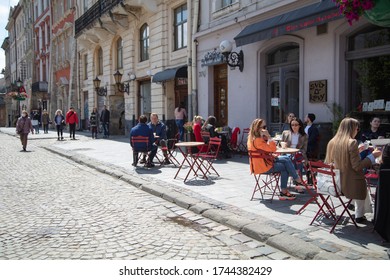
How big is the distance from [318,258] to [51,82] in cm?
3548

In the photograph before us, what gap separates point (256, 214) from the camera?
5.57 m

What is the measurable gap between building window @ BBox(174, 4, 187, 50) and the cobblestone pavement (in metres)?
9.61

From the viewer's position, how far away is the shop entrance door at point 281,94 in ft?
37.5

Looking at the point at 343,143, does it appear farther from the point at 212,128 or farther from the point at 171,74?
the point at 171,74

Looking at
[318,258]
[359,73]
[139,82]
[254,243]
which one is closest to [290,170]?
[254,243]

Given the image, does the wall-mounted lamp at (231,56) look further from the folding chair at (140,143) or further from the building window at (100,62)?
the building window at (100,62)

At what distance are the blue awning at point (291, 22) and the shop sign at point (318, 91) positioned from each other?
149 centimetres

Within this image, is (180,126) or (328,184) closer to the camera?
(328,184)

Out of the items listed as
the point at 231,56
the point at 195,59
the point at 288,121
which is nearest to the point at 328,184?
the point at 288,121

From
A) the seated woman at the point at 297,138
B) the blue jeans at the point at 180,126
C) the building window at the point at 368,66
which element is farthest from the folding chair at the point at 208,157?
the blue jeans at the point at 180,126

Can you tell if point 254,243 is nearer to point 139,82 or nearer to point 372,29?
point 372,29

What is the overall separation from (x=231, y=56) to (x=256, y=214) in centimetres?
837

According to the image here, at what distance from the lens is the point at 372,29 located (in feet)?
30.0
